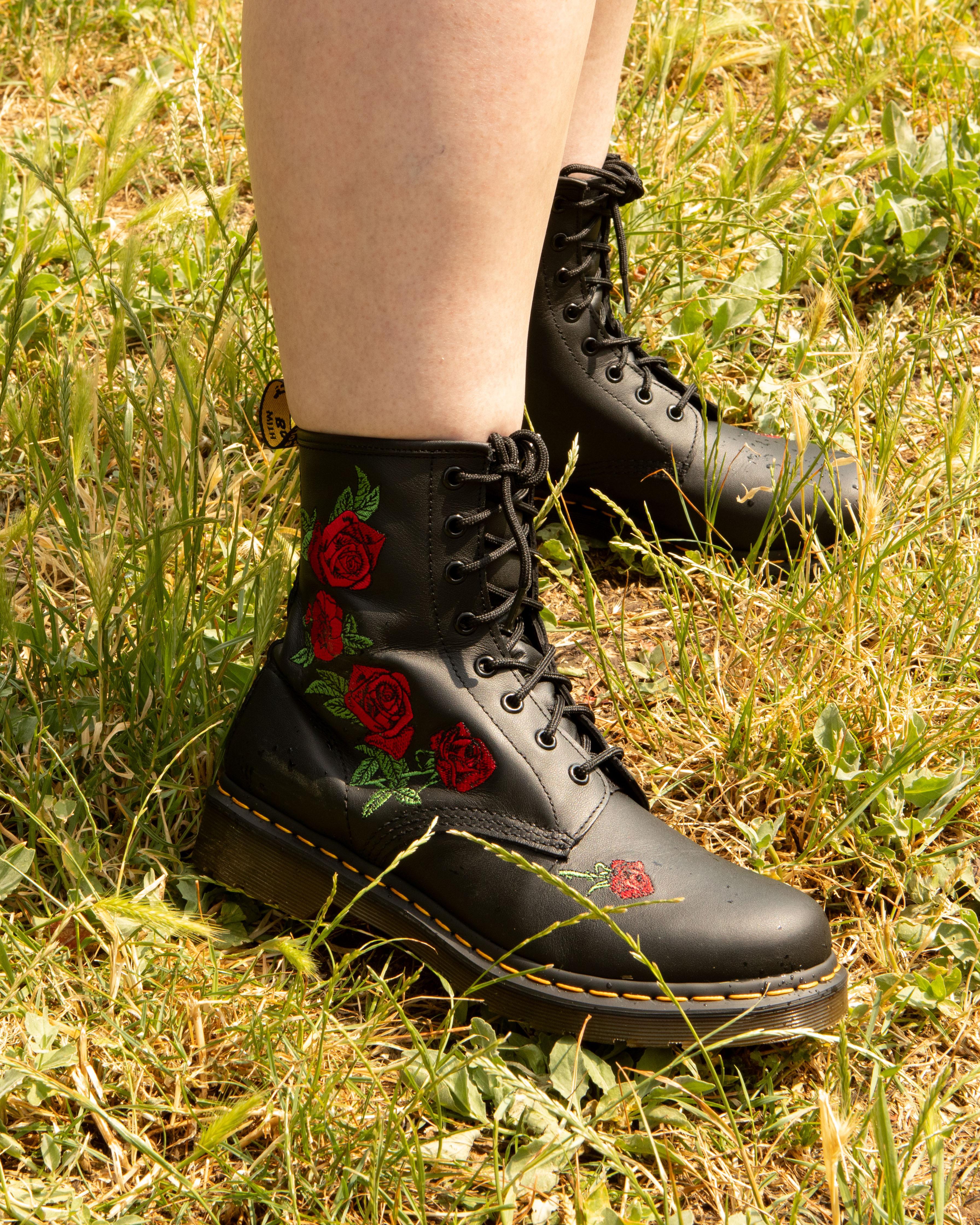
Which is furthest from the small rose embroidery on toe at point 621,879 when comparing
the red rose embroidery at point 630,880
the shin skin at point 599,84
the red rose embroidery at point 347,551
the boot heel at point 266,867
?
the shin skin at point 599,84

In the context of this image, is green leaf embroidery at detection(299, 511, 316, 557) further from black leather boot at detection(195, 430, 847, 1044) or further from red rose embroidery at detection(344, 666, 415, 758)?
red rose embroidery at detection(344, 666, 415, 758)

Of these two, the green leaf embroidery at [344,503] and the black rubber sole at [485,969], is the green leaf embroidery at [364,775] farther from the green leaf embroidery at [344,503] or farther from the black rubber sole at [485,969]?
the green leaf embroidery at [344,503]

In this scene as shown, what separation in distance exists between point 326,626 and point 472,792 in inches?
9.4

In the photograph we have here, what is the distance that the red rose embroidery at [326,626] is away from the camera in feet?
3.72

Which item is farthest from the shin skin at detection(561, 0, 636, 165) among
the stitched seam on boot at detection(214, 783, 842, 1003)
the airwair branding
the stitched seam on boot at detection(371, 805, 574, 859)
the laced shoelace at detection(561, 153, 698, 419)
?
the stitched seam on boot at detection(214, 783, 842, 1003)

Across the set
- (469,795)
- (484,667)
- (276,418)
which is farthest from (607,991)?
(276,418)

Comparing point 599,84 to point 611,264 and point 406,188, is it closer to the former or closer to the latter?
point 611,264

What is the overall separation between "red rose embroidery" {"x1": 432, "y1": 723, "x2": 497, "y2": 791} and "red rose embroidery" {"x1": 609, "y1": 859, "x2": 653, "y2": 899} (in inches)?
6.6

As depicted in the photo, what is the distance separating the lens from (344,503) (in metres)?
1.09

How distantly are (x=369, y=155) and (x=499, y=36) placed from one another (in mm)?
146

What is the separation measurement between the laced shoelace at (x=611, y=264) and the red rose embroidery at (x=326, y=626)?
0.68 m

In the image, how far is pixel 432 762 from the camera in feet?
3.75

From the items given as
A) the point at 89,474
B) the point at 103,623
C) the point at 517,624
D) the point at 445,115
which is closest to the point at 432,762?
the point at 517,624

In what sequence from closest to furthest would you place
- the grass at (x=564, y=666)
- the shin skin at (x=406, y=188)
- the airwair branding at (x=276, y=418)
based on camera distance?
the shin skin at (x=406, y=188), the grass at (x=564, y=666), the airwair branding at (x=276, y=418)
